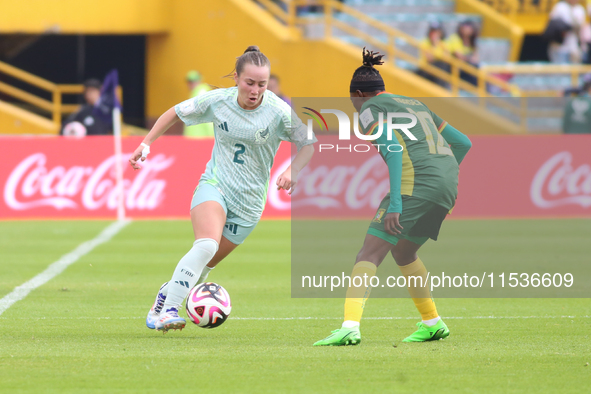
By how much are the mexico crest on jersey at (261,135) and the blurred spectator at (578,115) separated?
40.6 ft

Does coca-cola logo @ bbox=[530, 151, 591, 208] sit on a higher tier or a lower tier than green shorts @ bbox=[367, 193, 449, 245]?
lower

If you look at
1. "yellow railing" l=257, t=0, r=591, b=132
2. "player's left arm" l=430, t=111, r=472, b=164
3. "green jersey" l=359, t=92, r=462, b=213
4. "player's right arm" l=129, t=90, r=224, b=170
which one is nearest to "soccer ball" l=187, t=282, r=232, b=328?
"player's right arm" l=129, t=90, r=224, b=170

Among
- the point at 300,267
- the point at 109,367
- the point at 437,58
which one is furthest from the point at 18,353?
the point at 437,58

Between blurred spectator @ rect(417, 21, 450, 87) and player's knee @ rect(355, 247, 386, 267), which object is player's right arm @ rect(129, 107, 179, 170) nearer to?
player's knee @ rect(355, 247, 386, 267)

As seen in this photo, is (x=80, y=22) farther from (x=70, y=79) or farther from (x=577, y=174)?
(x=577, y=174)

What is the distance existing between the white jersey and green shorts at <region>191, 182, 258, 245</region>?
0.04 m

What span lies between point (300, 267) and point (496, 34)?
54.8 feet

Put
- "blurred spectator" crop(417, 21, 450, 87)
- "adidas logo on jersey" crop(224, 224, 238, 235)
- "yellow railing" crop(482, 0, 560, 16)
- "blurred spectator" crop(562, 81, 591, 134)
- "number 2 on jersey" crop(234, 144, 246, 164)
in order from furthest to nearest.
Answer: "yellow railing" crop(482, 0, 560, 16), "blurred spectator" crop(417, 21, 450, 87), "blurred spectator" crop(562, 81, 591, 134), "adidas logo on jersey" crop(224, 224, 238, 235), "number 2 on jersey" crop(234, 144, 246, 164)

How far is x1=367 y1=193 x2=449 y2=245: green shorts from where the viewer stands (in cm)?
623

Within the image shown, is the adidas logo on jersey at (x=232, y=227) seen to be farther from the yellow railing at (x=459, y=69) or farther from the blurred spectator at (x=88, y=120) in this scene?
the yellow railing at (x=459, y=69)

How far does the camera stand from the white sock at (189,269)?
6.42m

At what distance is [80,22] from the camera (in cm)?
2381

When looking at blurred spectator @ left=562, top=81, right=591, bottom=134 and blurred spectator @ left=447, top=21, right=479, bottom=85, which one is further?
blurred spectator @ left=447, top=21, right=479, bottom=85

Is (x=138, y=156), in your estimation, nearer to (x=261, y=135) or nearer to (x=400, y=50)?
(x=261, y=135)
